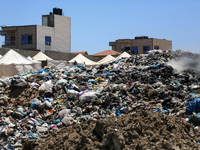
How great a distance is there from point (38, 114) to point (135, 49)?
31.6 meters

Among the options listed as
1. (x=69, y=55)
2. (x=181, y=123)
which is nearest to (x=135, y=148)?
(x=181, y=123)

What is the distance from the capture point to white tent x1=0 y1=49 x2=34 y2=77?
45.3 ft

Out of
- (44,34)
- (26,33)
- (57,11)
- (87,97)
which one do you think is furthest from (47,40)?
(87,97)

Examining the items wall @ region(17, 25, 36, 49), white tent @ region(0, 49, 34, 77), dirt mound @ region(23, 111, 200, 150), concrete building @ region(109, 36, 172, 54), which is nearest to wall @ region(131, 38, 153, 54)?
concrete building @ region(109, 36, 172, 54)

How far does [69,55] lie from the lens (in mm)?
26766

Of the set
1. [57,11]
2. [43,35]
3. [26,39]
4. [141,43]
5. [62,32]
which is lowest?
[26,39]

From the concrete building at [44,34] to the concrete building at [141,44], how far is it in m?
7.85

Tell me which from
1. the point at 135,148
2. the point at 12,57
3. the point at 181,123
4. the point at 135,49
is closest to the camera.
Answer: the point at 135,148

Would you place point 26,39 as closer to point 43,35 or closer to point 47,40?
point 43,35

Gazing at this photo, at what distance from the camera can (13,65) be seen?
13914 mm

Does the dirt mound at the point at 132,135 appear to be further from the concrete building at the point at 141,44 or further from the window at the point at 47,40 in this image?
the concrete building at the point at 141,44

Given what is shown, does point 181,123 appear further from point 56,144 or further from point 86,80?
point 86,80

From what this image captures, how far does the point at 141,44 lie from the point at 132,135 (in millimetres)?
33676

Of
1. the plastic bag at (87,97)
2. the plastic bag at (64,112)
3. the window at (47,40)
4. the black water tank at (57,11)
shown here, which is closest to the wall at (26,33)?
the window at (47,40)
